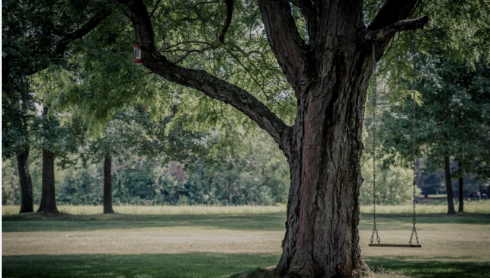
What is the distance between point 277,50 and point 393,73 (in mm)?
5217

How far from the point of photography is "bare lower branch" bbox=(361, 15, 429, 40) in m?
6.32

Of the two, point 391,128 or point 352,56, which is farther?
point 391,128

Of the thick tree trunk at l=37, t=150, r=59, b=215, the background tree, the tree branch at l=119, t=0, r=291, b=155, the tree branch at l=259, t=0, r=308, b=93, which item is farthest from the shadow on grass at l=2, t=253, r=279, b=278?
the thick tree trunk at l=37, t=150, r=59, b=215

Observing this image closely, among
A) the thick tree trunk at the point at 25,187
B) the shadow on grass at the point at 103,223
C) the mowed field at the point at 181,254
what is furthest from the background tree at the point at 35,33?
the thick tree trunk at the point at 25,187

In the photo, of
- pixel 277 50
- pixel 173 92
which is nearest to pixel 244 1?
pixel 173 92

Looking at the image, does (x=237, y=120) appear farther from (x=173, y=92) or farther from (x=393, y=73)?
(x=393, y=73)

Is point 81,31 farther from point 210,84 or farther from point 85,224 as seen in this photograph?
point 85,224

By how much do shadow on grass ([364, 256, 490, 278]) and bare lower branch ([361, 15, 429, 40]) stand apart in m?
3.80

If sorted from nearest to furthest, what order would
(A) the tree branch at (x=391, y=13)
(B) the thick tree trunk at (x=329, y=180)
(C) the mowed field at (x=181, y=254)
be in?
(B) the thick tree trunk at (x=329, y=180) < (A) the tree branch at (x=391, y=13) < (C) the mowed field at (x=181, y=254)

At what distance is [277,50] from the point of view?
25.0 ft

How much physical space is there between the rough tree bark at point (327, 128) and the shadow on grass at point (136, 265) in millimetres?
1992

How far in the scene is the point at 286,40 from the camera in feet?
24.7

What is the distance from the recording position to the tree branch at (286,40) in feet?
24.6

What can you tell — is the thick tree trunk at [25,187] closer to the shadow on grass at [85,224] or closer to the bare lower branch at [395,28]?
the shadow on grass at [85,224]
